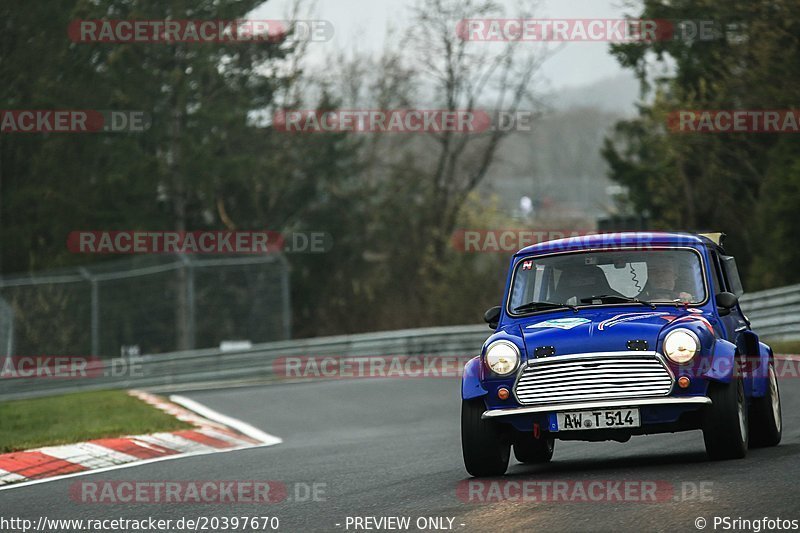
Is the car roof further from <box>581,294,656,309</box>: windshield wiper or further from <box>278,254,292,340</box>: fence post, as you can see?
<box>278,254,292,340</box>: fence post

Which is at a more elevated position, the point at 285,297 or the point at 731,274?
the point at 731,274

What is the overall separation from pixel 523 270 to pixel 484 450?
5.95ft

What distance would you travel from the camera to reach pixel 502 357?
9203 mm

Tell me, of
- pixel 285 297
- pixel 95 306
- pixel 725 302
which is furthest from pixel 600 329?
pixel 285 297

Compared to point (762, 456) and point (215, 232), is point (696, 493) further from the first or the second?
point (215, 232)

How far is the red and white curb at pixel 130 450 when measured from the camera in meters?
11.3

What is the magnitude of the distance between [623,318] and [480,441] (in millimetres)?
1340

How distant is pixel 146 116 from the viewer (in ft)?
130

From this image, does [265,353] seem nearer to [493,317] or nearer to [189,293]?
[189,293]

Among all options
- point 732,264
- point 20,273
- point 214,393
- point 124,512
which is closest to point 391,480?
point 124,512

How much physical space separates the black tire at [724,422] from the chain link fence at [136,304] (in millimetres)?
17630

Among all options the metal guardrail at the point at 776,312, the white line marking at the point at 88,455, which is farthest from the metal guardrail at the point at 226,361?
the white line marking at the point at 88,455

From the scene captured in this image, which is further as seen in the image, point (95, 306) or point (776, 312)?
point (95, 306)

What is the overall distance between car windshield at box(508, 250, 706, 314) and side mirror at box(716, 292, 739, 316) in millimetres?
126
